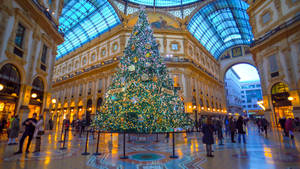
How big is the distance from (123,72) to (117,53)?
61.4ft

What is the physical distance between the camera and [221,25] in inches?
1468

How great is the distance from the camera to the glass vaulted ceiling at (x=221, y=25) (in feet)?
101

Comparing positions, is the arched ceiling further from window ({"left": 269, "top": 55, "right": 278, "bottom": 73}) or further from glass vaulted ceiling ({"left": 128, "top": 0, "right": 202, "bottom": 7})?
window ({"left": 269, "top": 55, "right": 278, "bottom": 73})

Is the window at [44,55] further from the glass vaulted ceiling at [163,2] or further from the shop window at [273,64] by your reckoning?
the shop window at [273,64]

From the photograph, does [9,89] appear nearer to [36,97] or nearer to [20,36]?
[36,97]

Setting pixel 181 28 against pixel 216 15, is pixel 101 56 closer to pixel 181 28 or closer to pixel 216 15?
pixel 181 28

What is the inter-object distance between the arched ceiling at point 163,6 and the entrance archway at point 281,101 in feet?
59.2

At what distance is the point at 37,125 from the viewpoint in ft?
21.1

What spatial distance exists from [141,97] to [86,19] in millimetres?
29119

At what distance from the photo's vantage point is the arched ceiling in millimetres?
28516

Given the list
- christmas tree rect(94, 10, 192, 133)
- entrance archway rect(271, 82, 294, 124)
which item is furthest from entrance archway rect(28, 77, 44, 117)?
entrance archway rect(271, 82, 294, 124)

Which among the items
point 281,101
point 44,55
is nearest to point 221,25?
point 281,101

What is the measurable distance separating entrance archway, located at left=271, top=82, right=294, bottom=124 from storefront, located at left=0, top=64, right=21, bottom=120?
26338 millimetres

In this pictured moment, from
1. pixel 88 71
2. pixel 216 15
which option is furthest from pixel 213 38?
pixel 88 71
